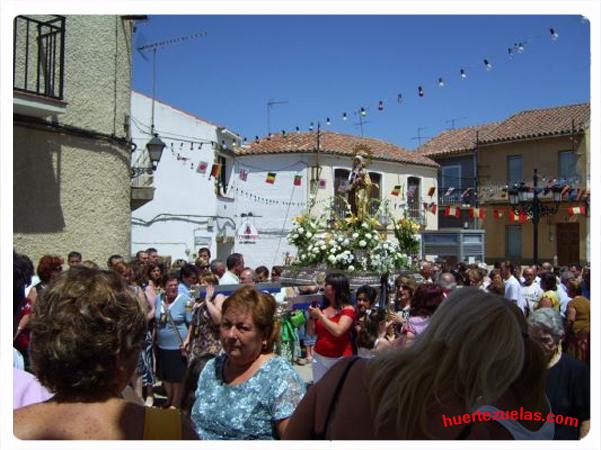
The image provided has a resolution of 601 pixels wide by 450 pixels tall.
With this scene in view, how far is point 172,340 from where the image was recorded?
5945mm

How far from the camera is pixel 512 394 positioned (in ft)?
→ 6.10

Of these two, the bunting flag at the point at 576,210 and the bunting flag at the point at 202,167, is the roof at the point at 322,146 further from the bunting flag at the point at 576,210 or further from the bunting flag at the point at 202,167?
the bunting flag at the point at 576,210

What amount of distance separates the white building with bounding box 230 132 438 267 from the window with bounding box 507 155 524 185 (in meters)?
5.72

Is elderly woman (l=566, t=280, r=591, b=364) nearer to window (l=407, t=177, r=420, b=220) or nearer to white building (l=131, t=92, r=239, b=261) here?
white building (l=131, t=92, r=239, b=261)

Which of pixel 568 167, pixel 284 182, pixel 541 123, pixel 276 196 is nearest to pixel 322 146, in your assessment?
pixel 284 182

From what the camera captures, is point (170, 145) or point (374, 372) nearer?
point (374, 372)

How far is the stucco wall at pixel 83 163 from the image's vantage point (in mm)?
8852

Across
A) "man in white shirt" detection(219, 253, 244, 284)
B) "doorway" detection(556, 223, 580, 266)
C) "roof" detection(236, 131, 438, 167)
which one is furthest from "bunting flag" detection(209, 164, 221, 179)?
"doorway" detection(556, 223, 580, 266)

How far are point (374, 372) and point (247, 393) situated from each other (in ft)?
3.50

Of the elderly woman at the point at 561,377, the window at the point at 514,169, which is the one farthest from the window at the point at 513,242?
the elderly woman at the point at 561,377

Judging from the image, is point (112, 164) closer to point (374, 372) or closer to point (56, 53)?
point (56, 53)

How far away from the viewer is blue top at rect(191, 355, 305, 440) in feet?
8.61

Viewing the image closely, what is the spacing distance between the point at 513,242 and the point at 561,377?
26804 millimetres
